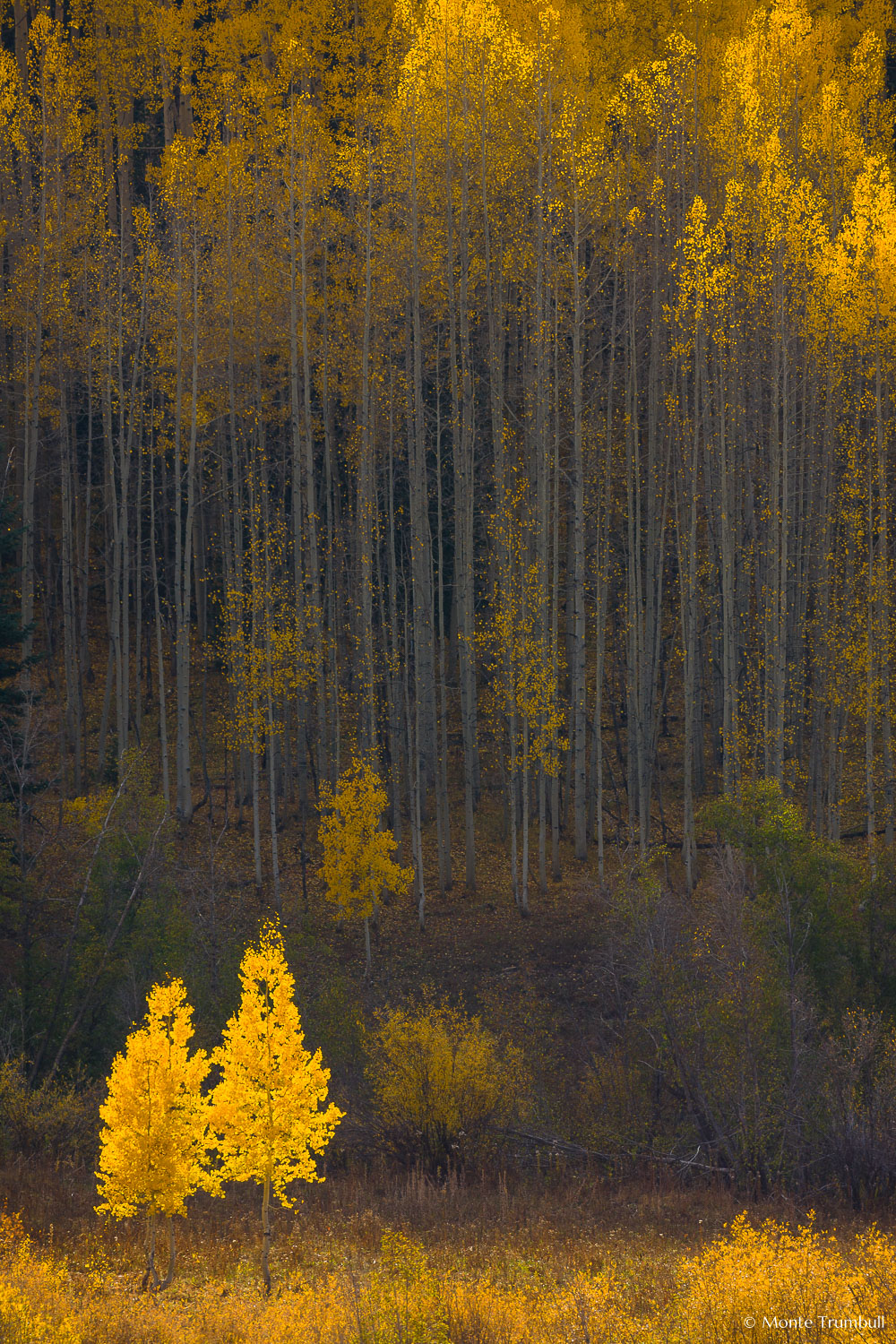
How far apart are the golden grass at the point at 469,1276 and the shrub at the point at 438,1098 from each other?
3.13 ft

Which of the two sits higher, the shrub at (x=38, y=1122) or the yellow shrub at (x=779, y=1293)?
the yellow shrub at (x=779, y=1293)

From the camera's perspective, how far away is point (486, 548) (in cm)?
2847

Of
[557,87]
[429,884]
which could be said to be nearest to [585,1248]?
[429,884]

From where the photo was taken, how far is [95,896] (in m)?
16.5

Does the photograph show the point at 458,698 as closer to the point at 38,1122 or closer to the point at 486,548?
the point at 486,548

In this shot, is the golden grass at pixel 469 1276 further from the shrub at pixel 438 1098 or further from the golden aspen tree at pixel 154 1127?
the shrub at pixel 438 1098

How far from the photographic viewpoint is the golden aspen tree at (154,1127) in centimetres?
932

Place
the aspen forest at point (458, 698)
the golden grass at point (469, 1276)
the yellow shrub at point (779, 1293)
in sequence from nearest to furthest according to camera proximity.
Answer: the yellow shrub at point (779, 1293)
the golden grass at point (469, 1276)
the aspen forest at point (458, 698)

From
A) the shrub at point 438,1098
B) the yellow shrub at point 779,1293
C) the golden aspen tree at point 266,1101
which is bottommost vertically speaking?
the shrub at point 438,1098

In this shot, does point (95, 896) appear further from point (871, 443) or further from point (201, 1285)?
point (871, 443)

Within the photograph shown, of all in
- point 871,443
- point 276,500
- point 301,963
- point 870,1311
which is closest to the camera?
point 870,1311

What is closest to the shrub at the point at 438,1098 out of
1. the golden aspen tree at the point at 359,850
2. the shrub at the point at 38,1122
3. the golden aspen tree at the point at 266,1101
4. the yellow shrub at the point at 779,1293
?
the shrub at the point at 38,1122

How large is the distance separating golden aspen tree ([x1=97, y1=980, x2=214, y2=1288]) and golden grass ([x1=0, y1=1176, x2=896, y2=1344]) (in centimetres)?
78

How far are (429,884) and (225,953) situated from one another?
639 cm
